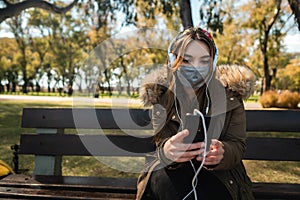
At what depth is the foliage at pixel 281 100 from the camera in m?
17.0

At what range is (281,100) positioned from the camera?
55.9ft

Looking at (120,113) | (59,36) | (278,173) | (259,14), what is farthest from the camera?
(59,36)

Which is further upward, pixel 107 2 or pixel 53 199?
pixel 107 2

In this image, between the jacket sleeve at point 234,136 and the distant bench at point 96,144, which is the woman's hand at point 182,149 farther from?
the distant bench at point 96,144

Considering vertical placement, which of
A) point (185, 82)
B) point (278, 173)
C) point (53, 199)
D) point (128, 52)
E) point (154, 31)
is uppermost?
point (154, 31)

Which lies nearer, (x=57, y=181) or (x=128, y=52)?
(x=128, y=52)

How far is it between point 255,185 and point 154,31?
1.30 m

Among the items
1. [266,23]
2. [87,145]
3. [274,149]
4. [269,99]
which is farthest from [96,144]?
[266,23]

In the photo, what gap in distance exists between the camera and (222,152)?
1.50 metres

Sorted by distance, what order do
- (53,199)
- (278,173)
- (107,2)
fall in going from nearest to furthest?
1. (53,199)
2. (278,173)
3. (107,2)

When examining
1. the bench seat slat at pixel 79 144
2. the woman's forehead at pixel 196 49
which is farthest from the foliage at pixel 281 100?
the woman's forehead at pixel 196 49

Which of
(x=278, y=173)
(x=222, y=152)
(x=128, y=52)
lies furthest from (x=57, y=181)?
(x=278, y=173)

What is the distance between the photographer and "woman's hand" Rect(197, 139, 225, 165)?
1479 mm

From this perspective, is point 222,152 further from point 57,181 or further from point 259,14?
point 259,14
